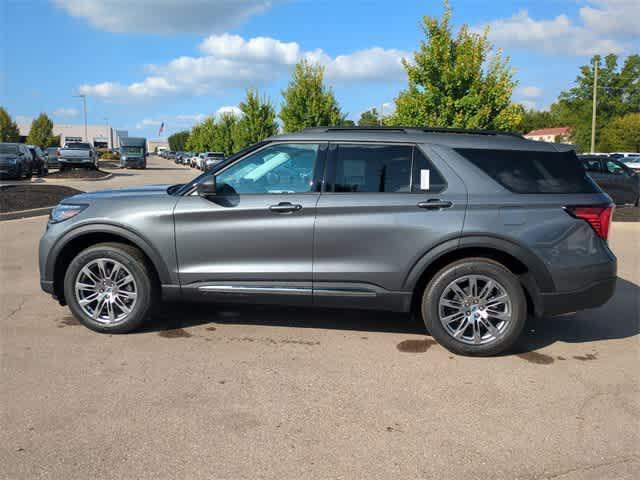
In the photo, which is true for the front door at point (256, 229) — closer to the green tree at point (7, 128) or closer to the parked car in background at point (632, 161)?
the parked car in background at point (632, 161)

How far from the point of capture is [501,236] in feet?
14.6

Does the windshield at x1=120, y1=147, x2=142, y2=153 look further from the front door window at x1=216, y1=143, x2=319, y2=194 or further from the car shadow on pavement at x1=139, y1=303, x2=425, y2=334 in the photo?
the front door window at x1=216, y1=143, x2=319, y2=194

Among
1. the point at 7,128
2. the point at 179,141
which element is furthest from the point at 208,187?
the point at 179,141

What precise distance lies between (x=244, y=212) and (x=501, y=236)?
6.96 feet

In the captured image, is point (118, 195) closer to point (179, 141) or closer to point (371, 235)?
point (371, 235)

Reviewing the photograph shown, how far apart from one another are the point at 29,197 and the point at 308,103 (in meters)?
14.0

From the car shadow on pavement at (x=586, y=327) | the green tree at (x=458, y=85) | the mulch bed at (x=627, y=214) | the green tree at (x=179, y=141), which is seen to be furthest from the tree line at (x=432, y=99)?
the green tree at (x=179, y=141)

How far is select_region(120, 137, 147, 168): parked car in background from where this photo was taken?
4725cm

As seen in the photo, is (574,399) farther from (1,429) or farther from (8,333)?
(8,333)

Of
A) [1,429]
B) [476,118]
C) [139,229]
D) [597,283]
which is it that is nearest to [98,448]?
[1,429]

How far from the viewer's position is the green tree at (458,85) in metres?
13.9

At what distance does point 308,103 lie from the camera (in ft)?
84.0

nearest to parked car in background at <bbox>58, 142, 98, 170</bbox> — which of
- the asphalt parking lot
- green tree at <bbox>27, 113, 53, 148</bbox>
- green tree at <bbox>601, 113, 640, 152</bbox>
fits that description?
the asphalt parking lot

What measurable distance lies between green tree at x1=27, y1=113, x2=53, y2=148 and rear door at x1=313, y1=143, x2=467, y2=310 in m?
78.3
